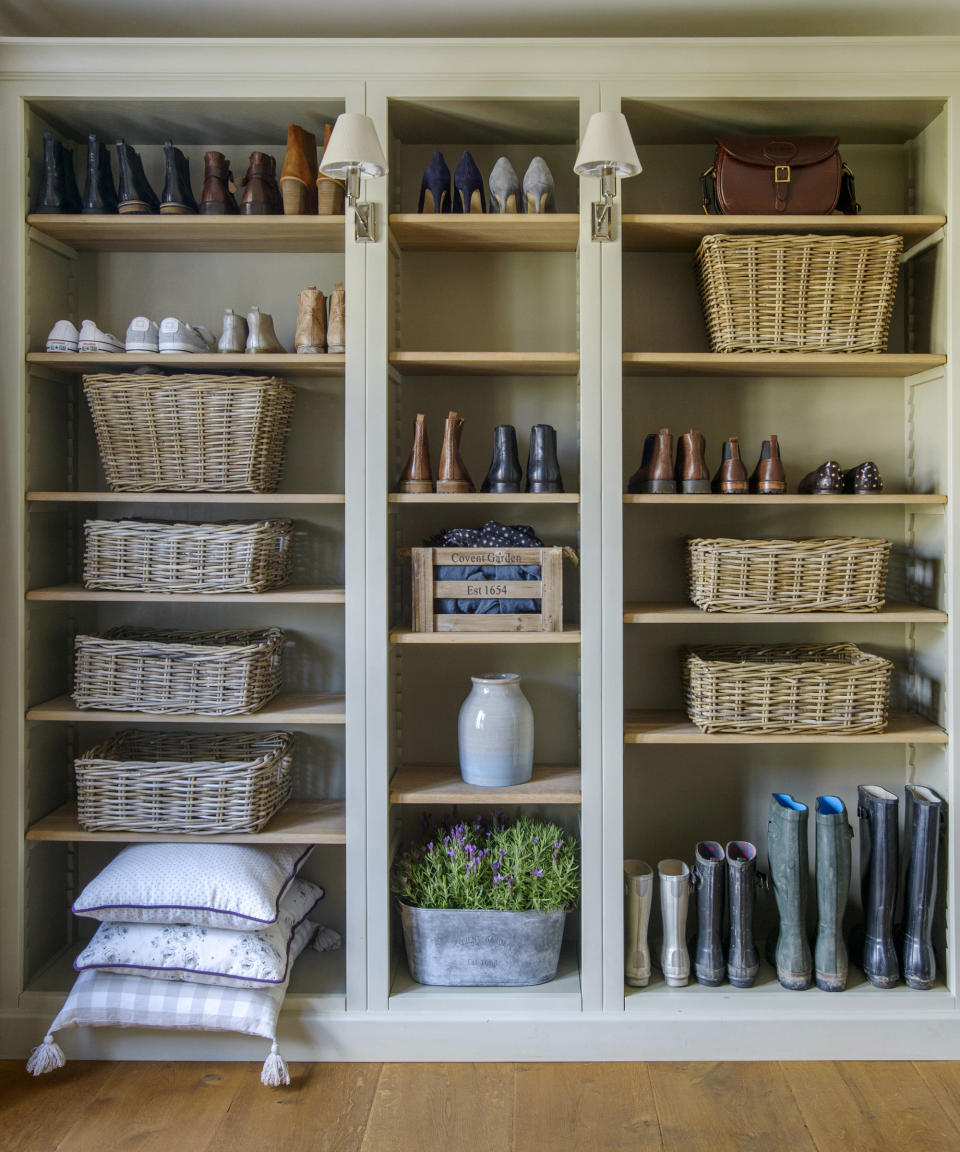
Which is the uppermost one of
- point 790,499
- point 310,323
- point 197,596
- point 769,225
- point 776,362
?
point 769,225

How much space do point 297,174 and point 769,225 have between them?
120cm

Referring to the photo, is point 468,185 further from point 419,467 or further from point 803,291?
point 803,291

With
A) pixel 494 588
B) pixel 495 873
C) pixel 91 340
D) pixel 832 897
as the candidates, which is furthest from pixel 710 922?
pixel 91 340

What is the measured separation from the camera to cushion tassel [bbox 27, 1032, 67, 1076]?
6.97 ft

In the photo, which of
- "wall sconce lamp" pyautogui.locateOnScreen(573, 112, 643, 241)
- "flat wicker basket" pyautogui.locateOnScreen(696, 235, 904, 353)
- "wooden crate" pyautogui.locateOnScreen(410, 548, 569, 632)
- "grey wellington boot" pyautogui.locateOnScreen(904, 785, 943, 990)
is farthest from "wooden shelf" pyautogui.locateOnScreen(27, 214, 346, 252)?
"grey wellington boot" pyautogui.locateOnScreen(904, 785, 943, 990)

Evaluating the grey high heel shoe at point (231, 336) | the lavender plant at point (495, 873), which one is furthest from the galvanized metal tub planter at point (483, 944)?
the grey high heel shoe at point (231, 336)

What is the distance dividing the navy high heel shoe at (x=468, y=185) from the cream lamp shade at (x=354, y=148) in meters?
0.38

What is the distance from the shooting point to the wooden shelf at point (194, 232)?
2.28 m

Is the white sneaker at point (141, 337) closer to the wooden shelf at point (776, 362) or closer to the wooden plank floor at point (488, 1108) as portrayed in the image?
the wooden shelf at point (776, 362)

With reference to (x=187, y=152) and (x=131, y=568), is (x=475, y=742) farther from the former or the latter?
(x=187, y=152)

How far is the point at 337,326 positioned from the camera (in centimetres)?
229

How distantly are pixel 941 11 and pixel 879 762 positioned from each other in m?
1.99

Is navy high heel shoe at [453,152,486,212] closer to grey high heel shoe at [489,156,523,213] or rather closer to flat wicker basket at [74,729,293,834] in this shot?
grey high heel shoe at [489,156,523,213]

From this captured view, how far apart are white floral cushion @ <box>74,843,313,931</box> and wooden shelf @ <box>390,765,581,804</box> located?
0.39 m
